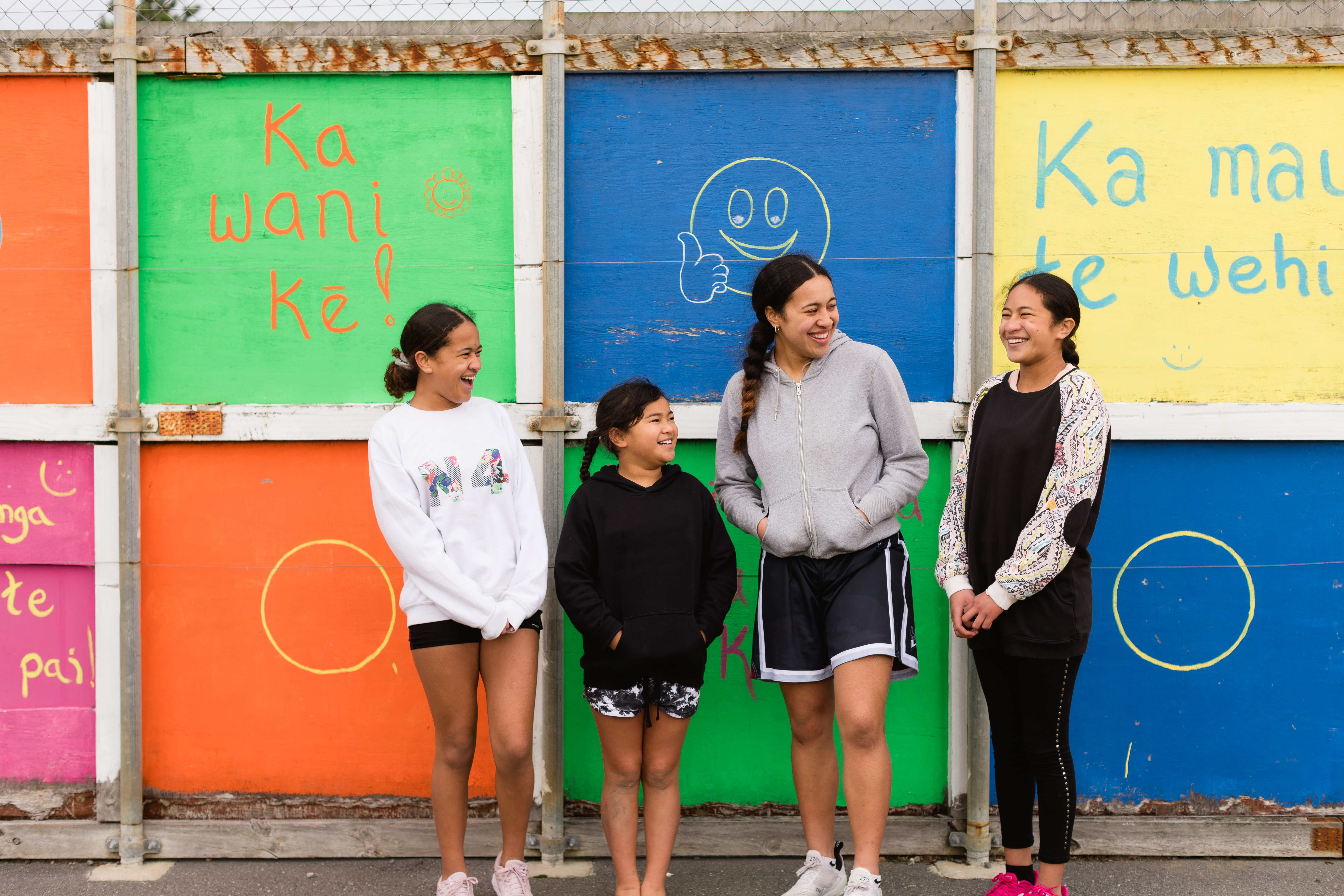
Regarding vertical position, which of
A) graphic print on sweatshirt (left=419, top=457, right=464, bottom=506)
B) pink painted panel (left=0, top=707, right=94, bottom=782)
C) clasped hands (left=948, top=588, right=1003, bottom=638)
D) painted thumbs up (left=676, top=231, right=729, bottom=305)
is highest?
painted thumbs up (left=676, top=231, right=729, bottom=305)

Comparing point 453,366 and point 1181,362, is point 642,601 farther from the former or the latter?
point 1181,362

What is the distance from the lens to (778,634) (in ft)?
9.48

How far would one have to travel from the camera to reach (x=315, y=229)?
135 inches

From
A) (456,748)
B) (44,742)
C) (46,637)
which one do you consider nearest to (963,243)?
(456,748)

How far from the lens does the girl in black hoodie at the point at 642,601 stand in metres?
2.81

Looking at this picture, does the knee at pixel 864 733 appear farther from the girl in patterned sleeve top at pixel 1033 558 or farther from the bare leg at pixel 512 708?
the bare leg at pixel 512 708

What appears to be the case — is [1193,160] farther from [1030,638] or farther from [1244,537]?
[1030,638]

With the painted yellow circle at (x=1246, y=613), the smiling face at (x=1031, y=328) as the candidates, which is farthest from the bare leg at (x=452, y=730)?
the painted yellow circle at (x=1246, y=613)

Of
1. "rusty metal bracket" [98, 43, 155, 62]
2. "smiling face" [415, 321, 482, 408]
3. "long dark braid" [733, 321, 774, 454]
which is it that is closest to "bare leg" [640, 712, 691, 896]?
"long dark braid" [733, 321, 774, 454]

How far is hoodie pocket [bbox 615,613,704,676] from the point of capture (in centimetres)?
278

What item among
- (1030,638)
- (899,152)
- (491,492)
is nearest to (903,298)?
(899,152)

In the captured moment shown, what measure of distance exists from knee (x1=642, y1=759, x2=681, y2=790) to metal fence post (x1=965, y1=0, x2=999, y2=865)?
107 cm

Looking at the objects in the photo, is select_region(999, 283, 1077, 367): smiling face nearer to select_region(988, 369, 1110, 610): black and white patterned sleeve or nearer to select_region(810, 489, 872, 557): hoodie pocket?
select_region(988, 369, 1110, 610): black and white patterned sleeve

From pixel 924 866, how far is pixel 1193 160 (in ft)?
8.10
